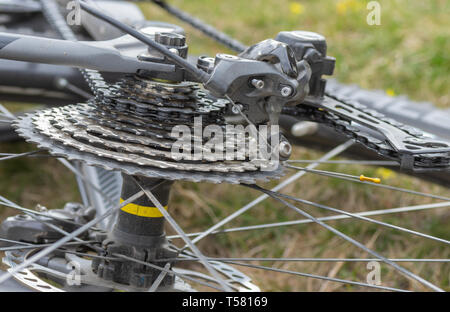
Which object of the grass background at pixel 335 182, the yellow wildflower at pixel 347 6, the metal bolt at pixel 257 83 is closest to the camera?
the metal bolt at pixel 257 83

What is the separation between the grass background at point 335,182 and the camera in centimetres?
175

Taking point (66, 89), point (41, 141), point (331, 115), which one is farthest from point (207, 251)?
point (41, 141)

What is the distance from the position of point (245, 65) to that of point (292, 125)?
706 mm

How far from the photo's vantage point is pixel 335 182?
2.01 metres

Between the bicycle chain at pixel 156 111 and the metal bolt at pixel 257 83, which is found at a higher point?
the metal bolt at pixel 257 83

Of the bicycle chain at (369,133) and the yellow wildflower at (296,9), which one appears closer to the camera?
the bicycle chain at (369,133)

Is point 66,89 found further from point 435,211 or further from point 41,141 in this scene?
point 435,211

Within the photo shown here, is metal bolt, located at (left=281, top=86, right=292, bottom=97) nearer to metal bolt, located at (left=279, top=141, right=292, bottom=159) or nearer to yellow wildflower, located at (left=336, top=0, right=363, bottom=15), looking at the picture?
metal bolt, located at (left=279, top=141, right=292, bottom=159)

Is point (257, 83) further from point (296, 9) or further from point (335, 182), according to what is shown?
point (296, 9)

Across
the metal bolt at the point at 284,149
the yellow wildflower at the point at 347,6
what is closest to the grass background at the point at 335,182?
the yellow wildflower at the point at 347,6

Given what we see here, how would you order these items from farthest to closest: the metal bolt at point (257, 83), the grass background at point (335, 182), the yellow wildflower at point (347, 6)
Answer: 1. the yellow wildflower at point (347, 6)
2. the grass background at point (335, 182)
3. the metal bolt at point (257, 83)

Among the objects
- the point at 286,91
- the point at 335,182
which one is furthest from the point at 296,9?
the point at 286,91

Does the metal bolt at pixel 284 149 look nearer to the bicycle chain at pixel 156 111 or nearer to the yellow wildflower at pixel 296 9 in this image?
the bicycle chain at pixel 156 111

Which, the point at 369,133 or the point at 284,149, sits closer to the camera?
the point at 284,149
